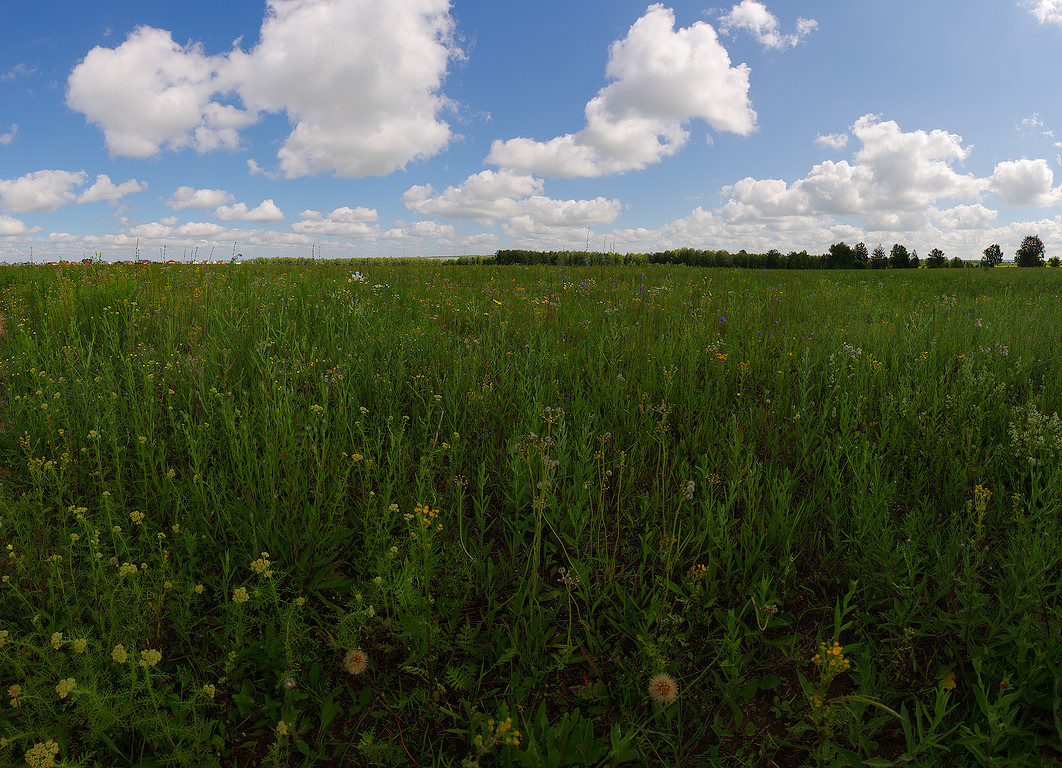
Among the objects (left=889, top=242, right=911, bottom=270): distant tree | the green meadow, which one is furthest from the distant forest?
the green meadow

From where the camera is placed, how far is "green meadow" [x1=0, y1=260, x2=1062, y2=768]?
1.51m

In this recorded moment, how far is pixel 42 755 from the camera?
4.13ft

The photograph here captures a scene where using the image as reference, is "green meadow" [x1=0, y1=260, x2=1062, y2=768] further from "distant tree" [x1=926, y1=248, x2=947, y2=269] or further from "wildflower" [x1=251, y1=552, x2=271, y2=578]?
"distant tree" [x1=926, y1=248, x2=947, y2=269]

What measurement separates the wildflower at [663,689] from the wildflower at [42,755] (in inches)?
60.5

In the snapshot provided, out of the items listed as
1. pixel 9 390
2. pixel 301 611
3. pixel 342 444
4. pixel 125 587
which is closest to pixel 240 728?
pixel 301 611

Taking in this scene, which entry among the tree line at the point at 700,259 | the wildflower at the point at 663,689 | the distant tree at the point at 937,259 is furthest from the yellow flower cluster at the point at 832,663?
the distant tree at the point at 937,259

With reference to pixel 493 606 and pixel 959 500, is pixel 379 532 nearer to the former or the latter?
pixel 493 606

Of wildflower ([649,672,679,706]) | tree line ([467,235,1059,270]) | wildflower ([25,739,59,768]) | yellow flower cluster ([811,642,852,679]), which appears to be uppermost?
tree line ([467,235,1059,270])

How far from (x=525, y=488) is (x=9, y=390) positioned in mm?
3764

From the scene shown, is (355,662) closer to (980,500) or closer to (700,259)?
(980,500)

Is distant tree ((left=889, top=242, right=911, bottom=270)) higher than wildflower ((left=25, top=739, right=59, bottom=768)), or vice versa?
distant tree ((left=889, top=242, right=911, bottom=270))

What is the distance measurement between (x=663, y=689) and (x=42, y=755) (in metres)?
1.63

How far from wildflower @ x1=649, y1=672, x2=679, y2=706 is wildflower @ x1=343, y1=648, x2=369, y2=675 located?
0.90m

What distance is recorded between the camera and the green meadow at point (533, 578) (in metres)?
1.51
